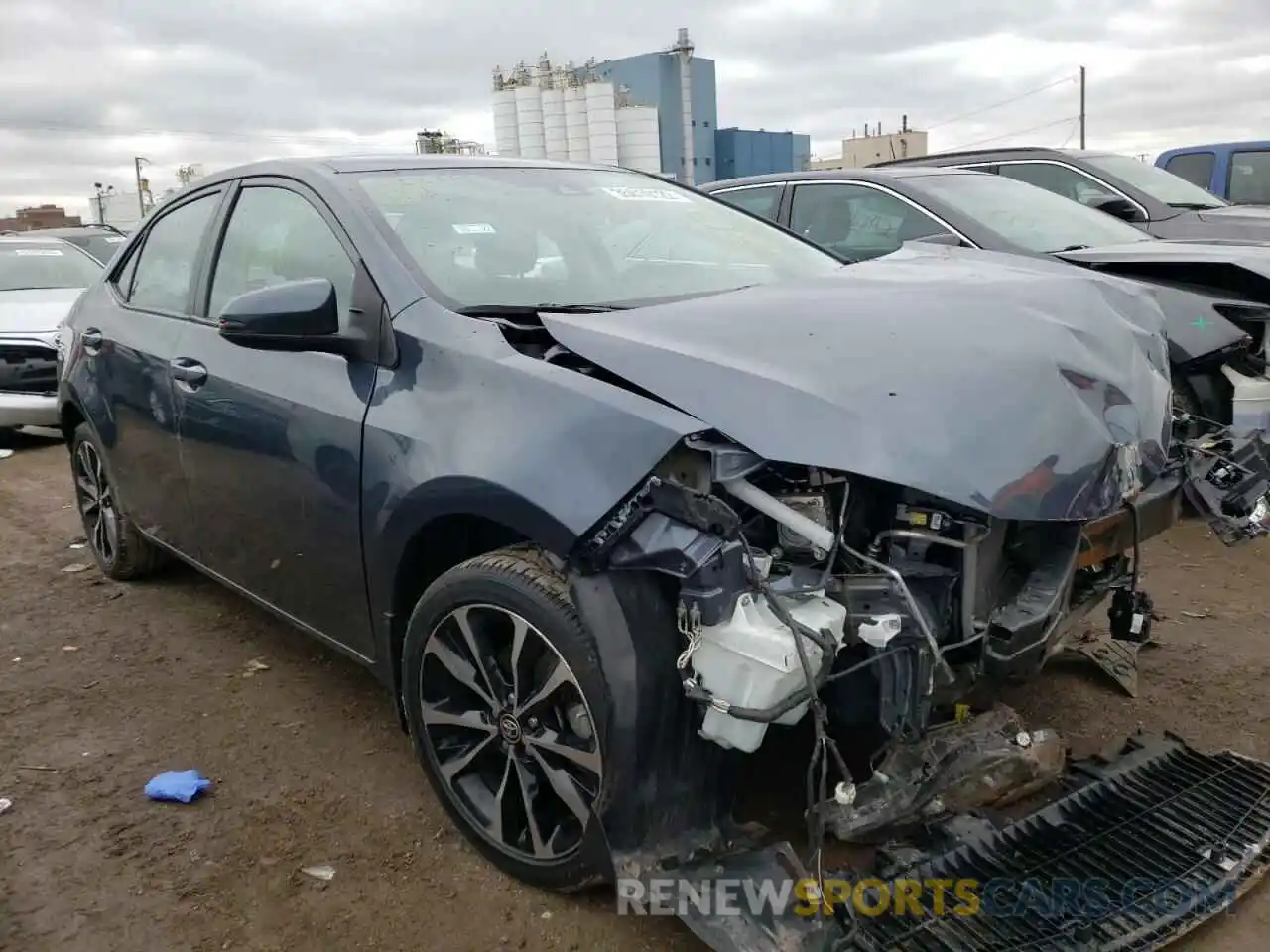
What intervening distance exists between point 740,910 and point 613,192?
2.36 metres

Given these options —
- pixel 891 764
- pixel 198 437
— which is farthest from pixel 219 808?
pixel 891 764

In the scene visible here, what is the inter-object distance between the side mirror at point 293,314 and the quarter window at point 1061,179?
20.0 ft

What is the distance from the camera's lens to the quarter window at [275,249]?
3053 millimetres

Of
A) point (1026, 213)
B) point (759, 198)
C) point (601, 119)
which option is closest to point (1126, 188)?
point (1026, 213)

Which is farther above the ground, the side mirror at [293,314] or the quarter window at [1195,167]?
the quarter window at [1195,167]

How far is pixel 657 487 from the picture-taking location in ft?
7.06

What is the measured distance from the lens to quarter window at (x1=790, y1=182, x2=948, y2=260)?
6.03 meters

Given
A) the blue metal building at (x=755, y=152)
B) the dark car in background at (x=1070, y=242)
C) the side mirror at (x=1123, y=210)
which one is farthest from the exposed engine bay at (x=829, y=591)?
the blue metal building at (x=755, y=152)

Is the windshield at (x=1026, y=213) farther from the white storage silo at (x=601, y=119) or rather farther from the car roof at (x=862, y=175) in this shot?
the white storage silo at (x=601, y=119)

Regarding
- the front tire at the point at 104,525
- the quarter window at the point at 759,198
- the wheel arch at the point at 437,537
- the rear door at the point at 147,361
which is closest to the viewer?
the wheel arch at the point at 437,537

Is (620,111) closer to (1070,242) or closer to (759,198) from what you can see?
(759,198)

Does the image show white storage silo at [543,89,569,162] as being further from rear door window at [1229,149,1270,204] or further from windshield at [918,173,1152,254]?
windshield at [918,173,1152,254]

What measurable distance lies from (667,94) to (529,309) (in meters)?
25.9

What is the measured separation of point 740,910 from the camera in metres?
2.12
